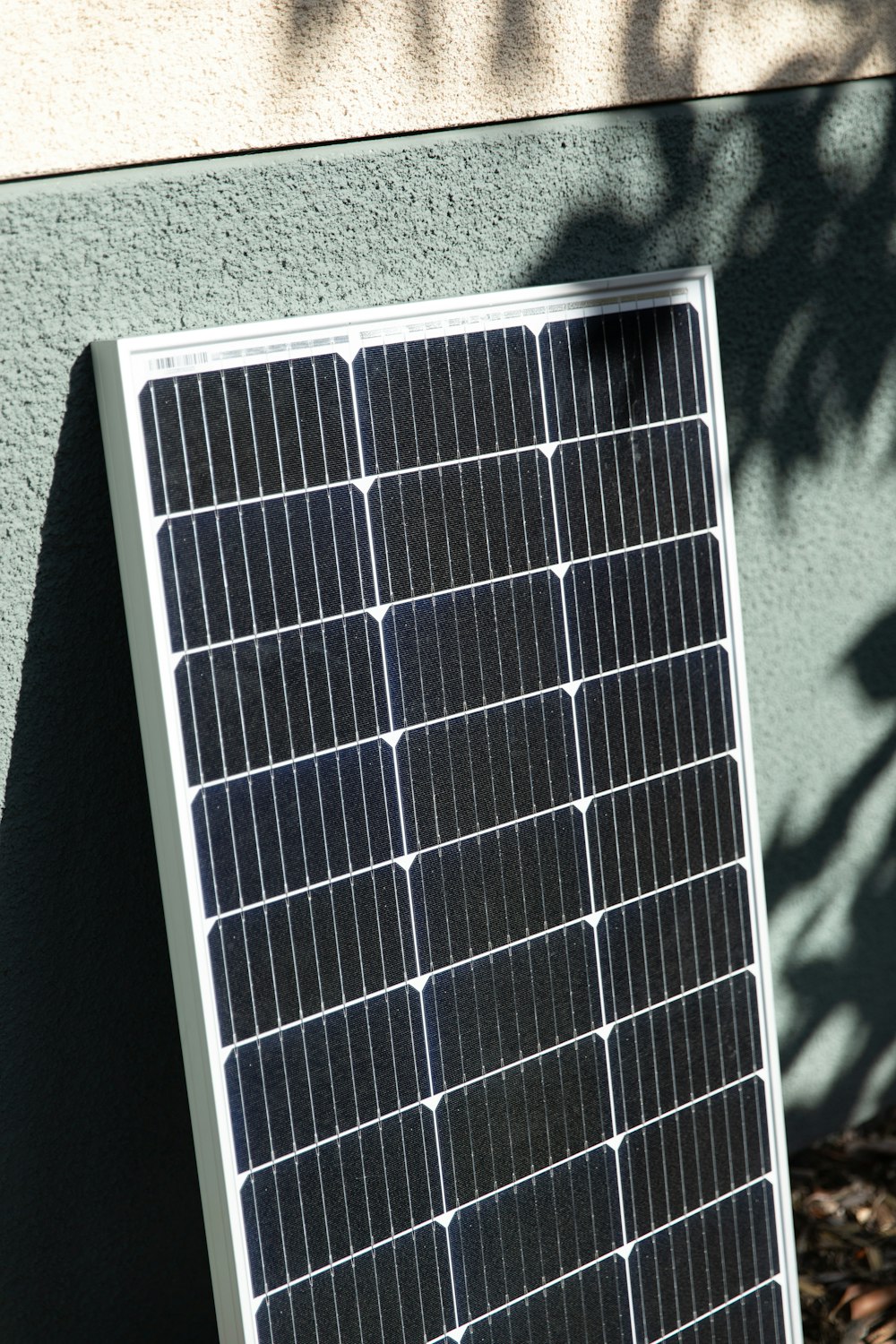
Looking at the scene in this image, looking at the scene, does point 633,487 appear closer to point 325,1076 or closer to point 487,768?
point 487,768

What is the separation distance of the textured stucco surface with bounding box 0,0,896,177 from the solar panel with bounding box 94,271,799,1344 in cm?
59

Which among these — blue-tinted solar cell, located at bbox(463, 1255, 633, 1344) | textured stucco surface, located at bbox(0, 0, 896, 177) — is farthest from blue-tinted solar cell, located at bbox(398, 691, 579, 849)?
textured stucco surface, located at bbox(0, 0, 896, 177)

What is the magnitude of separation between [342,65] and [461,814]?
1.92 metres

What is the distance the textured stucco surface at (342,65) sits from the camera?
123 inches

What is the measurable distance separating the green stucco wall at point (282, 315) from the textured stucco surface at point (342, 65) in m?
0.07

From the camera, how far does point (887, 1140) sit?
17.4ft

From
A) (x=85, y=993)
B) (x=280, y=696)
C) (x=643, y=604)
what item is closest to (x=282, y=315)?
(x=280, y=696)

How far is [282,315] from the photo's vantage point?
11.5ft

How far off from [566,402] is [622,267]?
756mm

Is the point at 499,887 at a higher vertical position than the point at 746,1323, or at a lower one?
higher

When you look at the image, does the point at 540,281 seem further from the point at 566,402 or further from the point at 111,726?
the point at 111,726

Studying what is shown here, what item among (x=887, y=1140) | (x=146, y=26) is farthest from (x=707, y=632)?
(x=887, y=1140)

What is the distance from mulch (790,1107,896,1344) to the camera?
441cm

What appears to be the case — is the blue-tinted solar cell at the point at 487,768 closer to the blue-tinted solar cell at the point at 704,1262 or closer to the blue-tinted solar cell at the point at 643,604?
the blue-tinted solar cell at the point at 643,604
